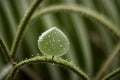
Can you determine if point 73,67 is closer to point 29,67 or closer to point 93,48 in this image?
point 29,67

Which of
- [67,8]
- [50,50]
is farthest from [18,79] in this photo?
[50,50]

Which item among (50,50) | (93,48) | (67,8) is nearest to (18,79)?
(93,48)

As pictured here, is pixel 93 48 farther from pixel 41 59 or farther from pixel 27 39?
pixel 41 59

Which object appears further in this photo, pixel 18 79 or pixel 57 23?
pixel 57 23

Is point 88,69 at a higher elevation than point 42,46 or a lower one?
lower

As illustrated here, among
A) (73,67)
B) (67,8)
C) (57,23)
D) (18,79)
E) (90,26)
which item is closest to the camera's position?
(73,67)

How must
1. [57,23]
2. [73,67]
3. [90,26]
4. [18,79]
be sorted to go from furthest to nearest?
[90,26] → [57,23] → [18,79] → [73,67]

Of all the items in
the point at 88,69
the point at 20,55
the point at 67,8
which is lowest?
the point at 88,69
